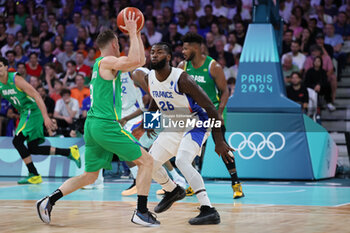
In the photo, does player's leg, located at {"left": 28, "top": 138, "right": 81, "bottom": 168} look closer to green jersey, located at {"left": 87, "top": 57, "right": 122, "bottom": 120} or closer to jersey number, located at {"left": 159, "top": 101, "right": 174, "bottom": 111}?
jersey number, located at {"left": 159, "top": 101, "right": 174, "bottom": 111}

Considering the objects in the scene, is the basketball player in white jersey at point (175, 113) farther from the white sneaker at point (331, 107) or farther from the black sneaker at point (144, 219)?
the white sneaker at point (331, 107)

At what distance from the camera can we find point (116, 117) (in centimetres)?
552

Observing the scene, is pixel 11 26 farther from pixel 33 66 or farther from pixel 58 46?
pixel 33 66

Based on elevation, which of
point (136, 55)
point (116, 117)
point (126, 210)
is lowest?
point (126, 210)

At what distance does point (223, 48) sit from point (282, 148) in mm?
4710

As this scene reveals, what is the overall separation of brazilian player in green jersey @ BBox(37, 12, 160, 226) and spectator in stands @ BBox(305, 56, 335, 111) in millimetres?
7913

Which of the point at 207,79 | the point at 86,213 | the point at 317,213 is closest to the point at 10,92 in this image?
the point at 207,79

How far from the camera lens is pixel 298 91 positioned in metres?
12.2

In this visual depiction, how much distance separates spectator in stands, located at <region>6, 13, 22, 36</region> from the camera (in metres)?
18.0

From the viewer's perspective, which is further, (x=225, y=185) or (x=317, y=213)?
(x=225, y=185)

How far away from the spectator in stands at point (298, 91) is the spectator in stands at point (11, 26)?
9.59 meters

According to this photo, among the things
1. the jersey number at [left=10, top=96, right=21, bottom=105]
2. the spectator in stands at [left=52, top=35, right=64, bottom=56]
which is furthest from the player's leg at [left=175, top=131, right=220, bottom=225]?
the spectator in stands at [left=52, top=35, right=64, bottom=56]

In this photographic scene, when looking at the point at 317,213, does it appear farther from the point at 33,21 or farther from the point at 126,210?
the point at 33,21

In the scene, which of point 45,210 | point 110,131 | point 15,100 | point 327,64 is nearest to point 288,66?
point 327,64
